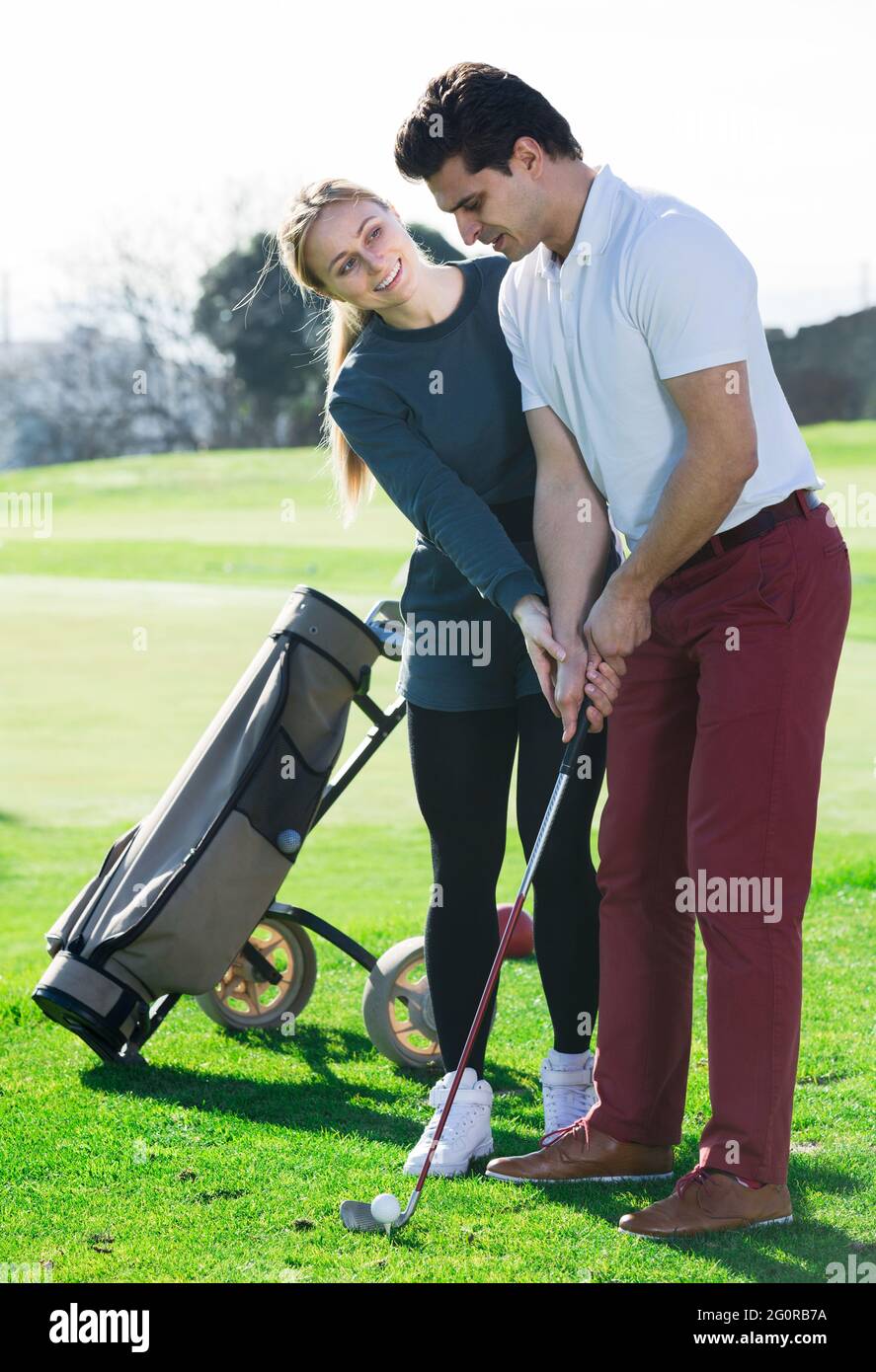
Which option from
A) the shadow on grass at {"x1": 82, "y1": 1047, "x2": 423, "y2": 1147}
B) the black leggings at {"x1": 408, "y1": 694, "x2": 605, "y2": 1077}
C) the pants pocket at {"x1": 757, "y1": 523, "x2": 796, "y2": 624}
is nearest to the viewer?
the pants pocket at {"x1": 757, "y1": 523, "x2": 796, "y2": 624}

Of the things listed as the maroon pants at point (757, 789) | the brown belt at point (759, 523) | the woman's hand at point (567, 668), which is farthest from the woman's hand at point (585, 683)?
the brown belt at point (759, 523)

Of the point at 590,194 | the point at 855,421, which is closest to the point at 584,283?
the point at 590,194

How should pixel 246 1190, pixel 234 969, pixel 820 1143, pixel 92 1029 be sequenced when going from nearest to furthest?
pixel 246 1190 < pixel 820 1143 < pixel 92 1029 < pixel 234 969

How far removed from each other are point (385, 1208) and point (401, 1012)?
1082 mm

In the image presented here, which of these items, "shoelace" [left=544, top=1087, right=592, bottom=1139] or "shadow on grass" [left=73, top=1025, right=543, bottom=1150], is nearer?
"shoelace" [left=544, top=1087, right=592, bottom=1139]

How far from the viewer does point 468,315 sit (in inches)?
116

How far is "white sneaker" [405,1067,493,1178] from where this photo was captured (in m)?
2.84

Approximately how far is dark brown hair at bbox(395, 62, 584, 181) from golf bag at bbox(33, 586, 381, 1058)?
3.89ft

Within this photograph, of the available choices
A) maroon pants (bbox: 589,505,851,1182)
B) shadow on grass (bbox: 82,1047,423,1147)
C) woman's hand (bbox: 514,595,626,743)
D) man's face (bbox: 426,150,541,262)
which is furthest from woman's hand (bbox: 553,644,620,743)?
shadow on grass (bbox: 82,1047,423,1147)

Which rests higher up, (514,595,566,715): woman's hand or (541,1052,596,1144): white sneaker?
(514,595,566,715): woman's hand

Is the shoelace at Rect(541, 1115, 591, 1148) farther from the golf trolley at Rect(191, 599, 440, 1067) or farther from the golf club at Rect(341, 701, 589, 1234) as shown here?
the golf trolley at Rect(191, 599, 440, 1067)

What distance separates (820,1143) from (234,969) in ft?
4.97

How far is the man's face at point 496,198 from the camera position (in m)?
2.55
